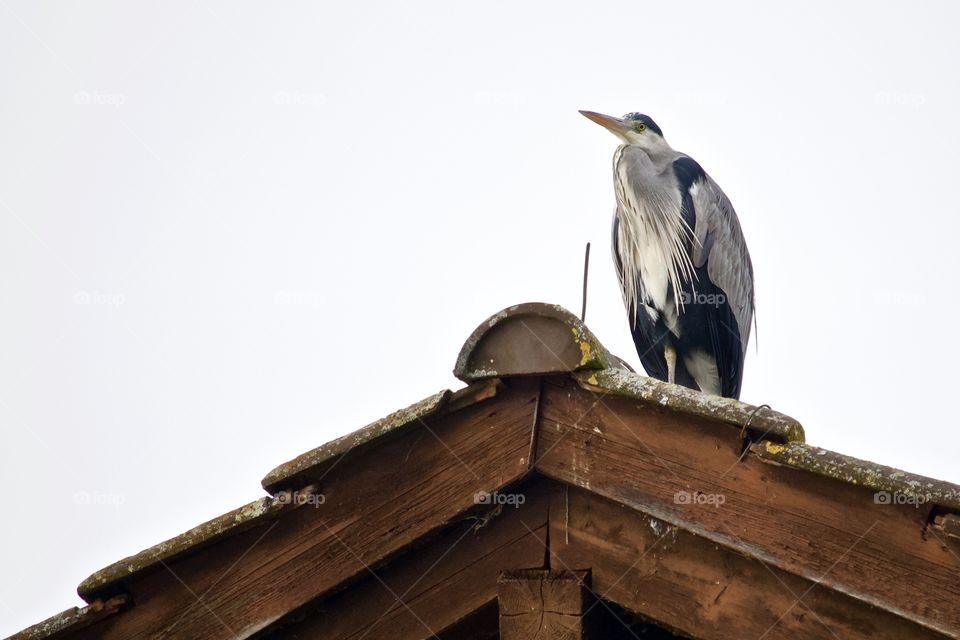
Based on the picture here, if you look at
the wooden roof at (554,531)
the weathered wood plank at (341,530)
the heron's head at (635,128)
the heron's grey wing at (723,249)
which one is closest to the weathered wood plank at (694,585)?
the wooden roof at (554,531)

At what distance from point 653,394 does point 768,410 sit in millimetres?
296

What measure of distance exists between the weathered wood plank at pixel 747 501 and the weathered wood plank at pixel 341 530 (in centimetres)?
15

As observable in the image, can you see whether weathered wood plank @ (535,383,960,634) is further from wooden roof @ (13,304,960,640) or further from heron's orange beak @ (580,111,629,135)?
heron's orange beak @ (580,111,629,135)

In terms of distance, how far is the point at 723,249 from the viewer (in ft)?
23.4

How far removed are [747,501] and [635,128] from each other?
5.33 metres

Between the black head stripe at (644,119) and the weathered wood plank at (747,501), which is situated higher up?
the black head stripe at (644,119)

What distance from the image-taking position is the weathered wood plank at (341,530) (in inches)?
118

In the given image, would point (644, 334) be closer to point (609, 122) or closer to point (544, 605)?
point (609, 122)

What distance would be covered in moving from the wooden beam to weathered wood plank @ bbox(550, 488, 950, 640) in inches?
2.1

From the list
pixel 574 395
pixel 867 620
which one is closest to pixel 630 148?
pixel 574 395

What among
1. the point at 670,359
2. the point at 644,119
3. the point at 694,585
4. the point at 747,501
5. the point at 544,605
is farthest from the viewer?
the point at 644,119

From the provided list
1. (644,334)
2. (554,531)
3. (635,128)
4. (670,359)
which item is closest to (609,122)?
(635,128)

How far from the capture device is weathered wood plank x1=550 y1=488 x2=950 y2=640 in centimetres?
259

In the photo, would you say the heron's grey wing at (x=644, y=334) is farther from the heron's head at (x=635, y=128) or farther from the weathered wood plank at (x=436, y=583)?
the weathered wood plank at (x=436, y=583)
